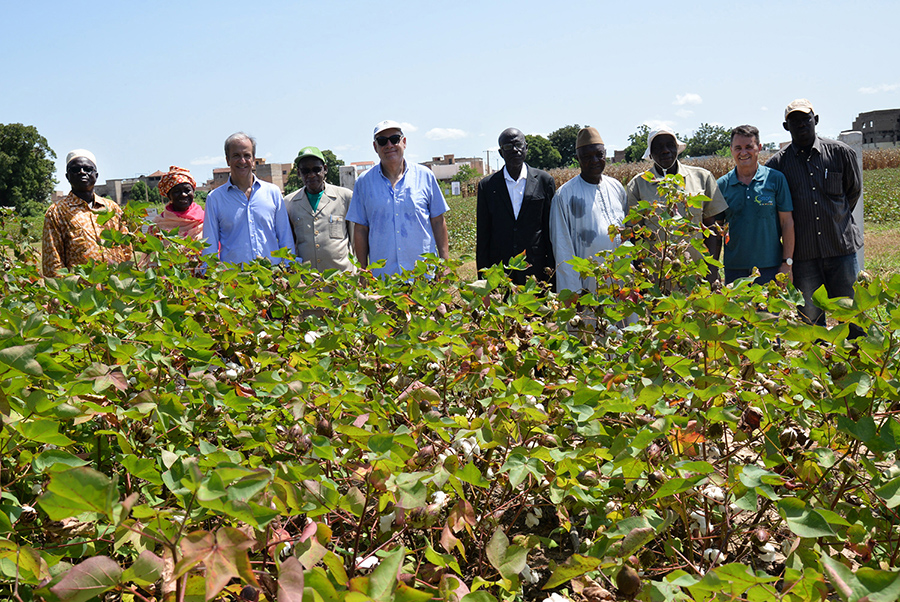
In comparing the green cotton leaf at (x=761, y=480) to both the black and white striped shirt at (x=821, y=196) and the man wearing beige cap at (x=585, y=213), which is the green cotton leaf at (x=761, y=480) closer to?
the man wearing beige cap at (x=585, y=213)

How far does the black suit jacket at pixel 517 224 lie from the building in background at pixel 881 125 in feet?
290

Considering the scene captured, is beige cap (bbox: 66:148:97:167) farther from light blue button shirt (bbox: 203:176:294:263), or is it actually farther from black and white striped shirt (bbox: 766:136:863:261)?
black and white striped shirt (bbox: 766:136:863:261)

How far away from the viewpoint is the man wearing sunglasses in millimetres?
4637

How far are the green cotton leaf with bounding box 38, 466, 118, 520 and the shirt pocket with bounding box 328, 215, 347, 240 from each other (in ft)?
13.7

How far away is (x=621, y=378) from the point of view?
5.24ft

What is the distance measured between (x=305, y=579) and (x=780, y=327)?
4.07ft

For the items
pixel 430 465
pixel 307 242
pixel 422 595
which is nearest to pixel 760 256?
pixel 307 242

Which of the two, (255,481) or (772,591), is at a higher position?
(255,481)

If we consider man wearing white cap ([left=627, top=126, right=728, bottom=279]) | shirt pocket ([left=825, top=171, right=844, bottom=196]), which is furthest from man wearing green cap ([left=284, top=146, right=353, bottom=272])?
shirt pocket ([left=825, top=171, right=844, bottom=196])

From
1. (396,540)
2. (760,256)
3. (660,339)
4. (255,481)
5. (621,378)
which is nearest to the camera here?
(255,481)

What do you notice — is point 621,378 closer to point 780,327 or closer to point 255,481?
point 780,327

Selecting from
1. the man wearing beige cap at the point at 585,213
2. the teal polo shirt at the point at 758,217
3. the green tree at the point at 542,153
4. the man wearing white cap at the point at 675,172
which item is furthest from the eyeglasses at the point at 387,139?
the green tree at the point at 542,153

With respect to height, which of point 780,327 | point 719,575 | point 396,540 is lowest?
point 396,540

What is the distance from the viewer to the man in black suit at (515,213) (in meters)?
4.75
